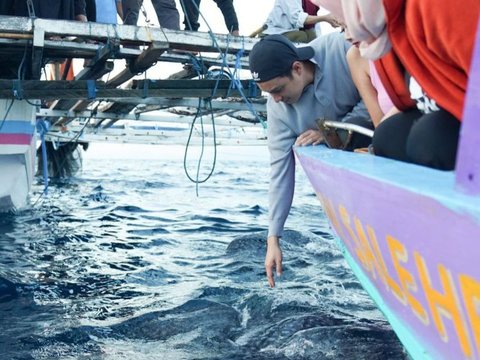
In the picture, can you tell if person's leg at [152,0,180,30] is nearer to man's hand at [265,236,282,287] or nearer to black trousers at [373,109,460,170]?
man's hand at [265,236,282,287]

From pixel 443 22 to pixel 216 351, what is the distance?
2.63 m

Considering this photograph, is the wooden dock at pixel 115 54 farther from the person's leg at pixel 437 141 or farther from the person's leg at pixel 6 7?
the person's leg at pixel 437 141

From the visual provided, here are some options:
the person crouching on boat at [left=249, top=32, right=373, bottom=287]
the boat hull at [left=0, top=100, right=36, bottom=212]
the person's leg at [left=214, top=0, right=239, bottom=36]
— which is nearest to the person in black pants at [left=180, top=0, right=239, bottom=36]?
the person's leg at [left=214, top=0, right=239, bottom=36]

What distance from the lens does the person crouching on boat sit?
3.11 metres

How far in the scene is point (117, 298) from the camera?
4656 millimetres

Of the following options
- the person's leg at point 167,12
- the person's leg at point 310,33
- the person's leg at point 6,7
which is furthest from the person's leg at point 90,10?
the person's leg at point 310,33

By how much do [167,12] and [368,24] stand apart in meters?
5.45

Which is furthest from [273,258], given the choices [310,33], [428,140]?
[310,33]

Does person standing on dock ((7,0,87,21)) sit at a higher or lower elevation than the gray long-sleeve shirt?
higher

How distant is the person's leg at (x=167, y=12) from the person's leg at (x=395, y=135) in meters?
5.07

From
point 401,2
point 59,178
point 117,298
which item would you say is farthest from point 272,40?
point 59,178

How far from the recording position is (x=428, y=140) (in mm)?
1603

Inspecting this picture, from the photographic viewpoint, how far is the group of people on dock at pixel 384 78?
1.36 m

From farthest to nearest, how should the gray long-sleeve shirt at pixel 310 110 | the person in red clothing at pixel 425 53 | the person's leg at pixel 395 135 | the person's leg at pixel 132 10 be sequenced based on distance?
the person's leg at pixel 132 10, the gray long-sleeve shirt at pixel 310 110, the person's leg at pixel 395 135, the person in red clothing at pixel 425 53
